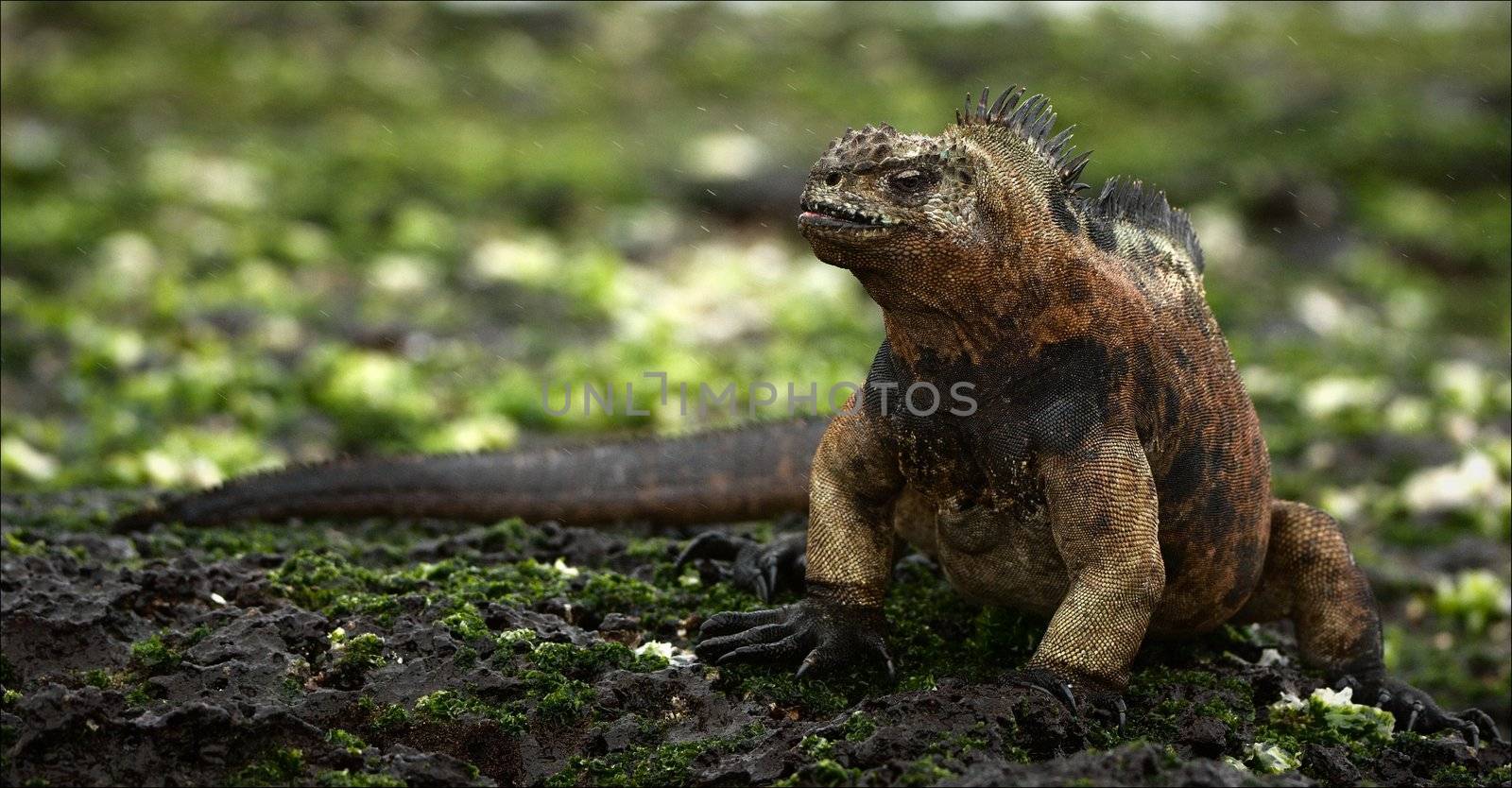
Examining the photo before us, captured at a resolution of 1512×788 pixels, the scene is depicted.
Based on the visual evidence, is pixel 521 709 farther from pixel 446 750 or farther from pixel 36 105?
pixel 36 105

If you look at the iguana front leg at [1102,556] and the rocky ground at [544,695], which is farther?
the iguana front leg at [1102,556]

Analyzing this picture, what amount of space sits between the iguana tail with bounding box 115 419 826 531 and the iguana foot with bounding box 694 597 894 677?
1.41 m

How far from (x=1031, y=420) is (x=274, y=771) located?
176 centimetres

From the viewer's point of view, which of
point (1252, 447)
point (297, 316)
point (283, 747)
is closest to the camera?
point (283, 747)

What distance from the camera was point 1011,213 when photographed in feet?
11.6

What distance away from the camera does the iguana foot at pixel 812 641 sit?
381 centimetres

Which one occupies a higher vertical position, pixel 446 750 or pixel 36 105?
pixel 36 105

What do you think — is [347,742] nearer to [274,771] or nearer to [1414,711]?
[274,771]

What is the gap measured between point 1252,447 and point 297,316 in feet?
20.2

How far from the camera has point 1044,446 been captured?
3.59 meters

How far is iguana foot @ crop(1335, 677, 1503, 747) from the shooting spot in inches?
163

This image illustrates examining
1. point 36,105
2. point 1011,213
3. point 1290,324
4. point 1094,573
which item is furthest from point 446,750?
point 36,105

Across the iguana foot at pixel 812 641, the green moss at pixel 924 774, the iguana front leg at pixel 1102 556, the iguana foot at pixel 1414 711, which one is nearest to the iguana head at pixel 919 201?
the iguana front leg at pixel 1102 556

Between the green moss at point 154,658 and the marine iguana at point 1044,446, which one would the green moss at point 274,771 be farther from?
the marine iguana at point 1044,446
